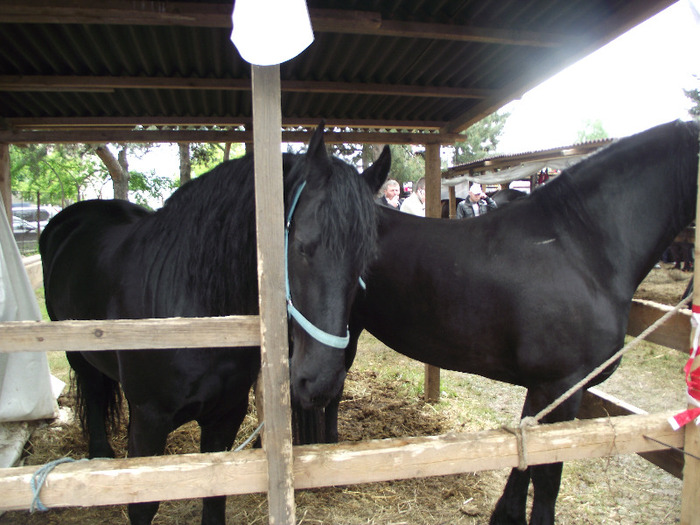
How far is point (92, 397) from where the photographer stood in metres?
3.26

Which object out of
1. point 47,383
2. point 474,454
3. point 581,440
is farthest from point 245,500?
point 581,440

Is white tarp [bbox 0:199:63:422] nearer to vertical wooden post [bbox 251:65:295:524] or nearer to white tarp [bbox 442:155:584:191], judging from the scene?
vertical wooden post [bbox 251:65:295:524]

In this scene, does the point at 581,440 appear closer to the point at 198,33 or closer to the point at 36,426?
the point at 198,33

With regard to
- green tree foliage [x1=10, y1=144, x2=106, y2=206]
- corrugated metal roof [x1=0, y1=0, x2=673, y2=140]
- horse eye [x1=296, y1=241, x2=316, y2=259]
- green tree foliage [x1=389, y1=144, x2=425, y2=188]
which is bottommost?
horse eye [x1=296, y1=241, x2=316, y2=259]

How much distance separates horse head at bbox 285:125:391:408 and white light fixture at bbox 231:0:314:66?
51 centimetres

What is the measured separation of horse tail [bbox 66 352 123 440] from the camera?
3227 millimetres

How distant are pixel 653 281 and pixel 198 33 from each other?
10.5 metres

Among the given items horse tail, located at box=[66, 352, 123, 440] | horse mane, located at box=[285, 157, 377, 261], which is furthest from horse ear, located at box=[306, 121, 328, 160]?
horse tail, located at box=[66, 352, 123, 440]

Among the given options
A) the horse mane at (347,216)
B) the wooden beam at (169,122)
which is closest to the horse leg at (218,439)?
the horse mane at (347,216)

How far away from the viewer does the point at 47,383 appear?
3.21 meters

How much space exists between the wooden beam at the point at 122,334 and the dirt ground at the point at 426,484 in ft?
5.95

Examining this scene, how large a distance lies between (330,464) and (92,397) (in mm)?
2630

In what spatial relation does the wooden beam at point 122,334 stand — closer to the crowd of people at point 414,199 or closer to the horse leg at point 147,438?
the horse leg at point 147,438

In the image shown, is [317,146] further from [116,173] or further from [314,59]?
[116,173]
